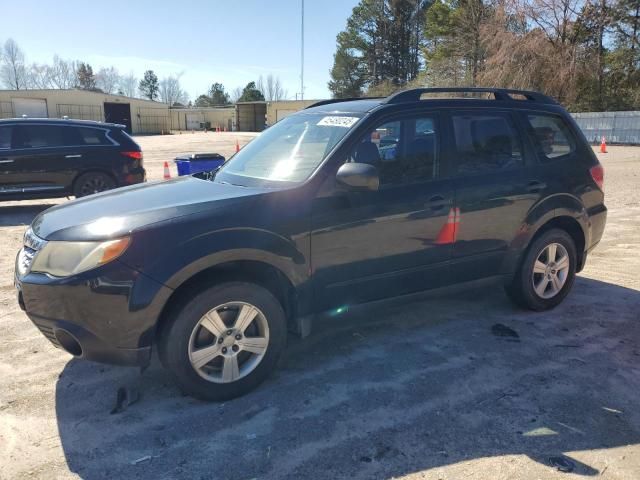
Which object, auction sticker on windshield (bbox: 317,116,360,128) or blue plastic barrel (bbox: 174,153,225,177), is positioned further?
blue plastic barrel (bbox: 174,153,225,177)

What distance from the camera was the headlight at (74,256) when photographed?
2.80 metres

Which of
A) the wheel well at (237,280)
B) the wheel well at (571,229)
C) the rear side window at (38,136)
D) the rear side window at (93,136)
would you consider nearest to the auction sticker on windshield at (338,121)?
the wheel well at (237,280)

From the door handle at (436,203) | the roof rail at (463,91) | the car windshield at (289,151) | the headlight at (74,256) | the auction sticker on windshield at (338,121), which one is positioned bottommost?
the headlight at (74,256)

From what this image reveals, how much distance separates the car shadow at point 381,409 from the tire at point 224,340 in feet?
0.49

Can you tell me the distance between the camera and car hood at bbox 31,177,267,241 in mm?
2924

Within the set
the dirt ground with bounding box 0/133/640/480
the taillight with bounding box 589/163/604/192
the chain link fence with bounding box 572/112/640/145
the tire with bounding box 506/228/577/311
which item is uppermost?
the chain link fence with bounding box 572/112/640/145

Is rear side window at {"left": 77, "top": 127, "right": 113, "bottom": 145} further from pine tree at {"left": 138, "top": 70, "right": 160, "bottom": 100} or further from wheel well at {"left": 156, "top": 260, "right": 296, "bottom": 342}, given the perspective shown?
pine tree at {"left": 138, "top": 70, "right": 160, "bottom": 100}

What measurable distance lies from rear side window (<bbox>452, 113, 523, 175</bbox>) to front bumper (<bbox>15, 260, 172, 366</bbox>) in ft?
8.29

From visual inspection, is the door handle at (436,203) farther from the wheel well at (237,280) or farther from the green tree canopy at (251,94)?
the green tree canopy at (251,94)

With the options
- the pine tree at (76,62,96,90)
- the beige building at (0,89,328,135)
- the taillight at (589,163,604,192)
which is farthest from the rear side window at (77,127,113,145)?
the pine tree at (76,62,96,90)

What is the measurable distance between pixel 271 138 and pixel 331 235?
1.30 meters

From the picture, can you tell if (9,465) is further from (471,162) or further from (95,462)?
(471,162)

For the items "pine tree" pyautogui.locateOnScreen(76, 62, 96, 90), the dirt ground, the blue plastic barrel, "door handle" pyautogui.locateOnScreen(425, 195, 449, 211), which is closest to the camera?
the dirt ground

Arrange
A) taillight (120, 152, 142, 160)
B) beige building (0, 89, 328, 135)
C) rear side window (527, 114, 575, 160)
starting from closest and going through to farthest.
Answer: rear side window (527, 114, 575, 160) → taillight (120, 152, 142, 160) → beige building (0, 89, 328, 135)
